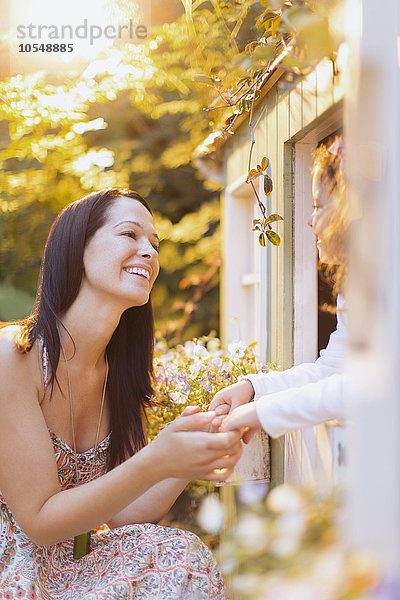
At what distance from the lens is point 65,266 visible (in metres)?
1.83

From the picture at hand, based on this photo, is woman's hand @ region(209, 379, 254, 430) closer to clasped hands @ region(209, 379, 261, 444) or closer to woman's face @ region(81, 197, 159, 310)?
clasped hands @ region(209, 379, 261, 444)

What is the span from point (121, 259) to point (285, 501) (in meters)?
1.09

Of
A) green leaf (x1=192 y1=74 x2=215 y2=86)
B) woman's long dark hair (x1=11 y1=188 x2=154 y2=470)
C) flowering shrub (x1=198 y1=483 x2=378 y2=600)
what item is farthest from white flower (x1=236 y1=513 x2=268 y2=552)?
green leaf (x1=192 y1=74 x2=215 y2=86)

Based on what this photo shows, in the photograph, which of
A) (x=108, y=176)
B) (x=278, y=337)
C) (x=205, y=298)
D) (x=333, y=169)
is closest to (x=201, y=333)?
(x=205, y=298)

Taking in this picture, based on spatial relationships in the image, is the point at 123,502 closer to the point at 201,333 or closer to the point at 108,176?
the point at 108,176

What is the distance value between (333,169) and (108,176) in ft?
9.87

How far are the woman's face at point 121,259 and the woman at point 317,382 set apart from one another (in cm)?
43

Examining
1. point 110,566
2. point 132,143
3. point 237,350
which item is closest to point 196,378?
point 237,350

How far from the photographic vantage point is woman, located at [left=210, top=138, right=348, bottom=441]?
3.95 feet

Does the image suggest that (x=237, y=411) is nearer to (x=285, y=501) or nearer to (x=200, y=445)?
(x=200, y=445)

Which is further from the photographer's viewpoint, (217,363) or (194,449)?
(217,363)

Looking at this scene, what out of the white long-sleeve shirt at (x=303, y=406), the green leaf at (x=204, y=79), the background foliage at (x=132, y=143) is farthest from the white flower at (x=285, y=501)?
the background foliage at (x=132, y=143)

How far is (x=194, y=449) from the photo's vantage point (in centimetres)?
130

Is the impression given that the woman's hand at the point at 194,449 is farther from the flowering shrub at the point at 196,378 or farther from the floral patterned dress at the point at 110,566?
the flowering shrub at the point at 196,378
